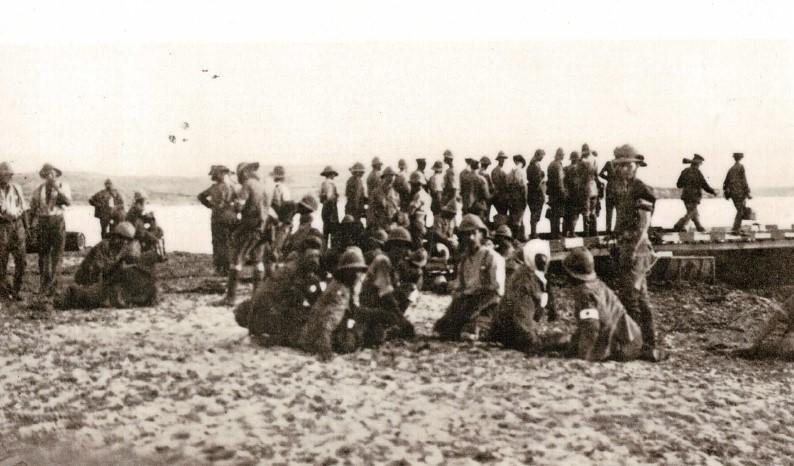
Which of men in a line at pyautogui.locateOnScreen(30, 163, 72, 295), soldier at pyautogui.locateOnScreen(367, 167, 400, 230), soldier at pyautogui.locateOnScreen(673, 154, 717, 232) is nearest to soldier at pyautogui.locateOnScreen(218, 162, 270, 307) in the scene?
men in a line at pyautogui.locateOnScreen(30, 163, 72, 295)

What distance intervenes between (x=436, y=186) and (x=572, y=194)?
183 cm

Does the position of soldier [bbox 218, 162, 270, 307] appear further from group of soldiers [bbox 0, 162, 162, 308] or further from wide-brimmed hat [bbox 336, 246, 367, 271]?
wide-brimmed hat [bbox 336, 246, 367, 271]

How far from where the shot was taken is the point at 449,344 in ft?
20.5

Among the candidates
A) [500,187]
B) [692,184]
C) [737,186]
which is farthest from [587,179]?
[737,186]

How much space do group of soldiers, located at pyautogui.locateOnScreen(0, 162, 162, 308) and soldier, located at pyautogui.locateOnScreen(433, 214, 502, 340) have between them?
2.98 m

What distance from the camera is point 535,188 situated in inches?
437

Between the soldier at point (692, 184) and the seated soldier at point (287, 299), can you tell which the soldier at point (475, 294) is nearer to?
the seated soldier at point (287, 299)

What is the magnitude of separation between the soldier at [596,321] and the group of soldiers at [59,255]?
4.07 meters

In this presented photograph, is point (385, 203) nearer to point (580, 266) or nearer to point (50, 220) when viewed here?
point (50, 220)

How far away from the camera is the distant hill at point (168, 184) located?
918cm

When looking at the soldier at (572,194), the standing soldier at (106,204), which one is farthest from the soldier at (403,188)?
the standing soldier at (106,204)

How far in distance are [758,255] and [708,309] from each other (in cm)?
311

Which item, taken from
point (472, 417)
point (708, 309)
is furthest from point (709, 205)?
point (472, 417)

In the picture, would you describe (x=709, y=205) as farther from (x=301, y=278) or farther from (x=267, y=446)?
(x=267, y=446)
